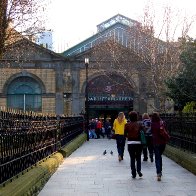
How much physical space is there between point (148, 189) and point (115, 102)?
123ft

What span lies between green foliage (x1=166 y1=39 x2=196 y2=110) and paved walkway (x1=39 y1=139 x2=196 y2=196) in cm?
654

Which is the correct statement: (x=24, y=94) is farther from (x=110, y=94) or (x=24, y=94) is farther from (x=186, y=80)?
(x=186, y=80)

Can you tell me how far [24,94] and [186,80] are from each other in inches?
1030

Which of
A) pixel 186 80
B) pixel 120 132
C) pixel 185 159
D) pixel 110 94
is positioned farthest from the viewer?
pixel 110 94

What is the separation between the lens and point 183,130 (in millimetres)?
16297

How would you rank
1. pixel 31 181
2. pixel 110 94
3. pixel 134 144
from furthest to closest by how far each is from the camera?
pixel 110 94 → pixel 134 144 → pixel 31 181

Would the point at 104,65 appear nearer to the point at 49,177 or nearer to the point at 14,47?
the point at 14,47

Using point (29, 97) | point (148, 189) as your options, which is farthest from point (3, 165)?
point (29, 97)

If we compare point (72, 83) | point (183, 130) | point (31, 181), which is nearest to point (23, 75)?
point (72, 83)

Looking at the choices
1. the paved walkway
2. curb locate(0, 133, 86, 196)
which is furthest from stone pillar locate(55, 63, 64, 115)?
curb locate(0, 133, 86, 196)

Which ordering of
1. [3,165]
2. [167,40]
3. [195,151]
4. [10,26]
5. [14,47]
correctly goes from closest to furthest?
[3,165]
[195,151]
[10,26]
[14,47]
[167,40]

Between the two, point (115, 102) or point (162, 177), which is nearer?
point (162, 177)

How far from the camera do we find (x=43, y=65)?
4625cm

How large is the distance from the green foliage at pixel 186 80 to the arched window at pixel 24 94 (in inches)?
926
